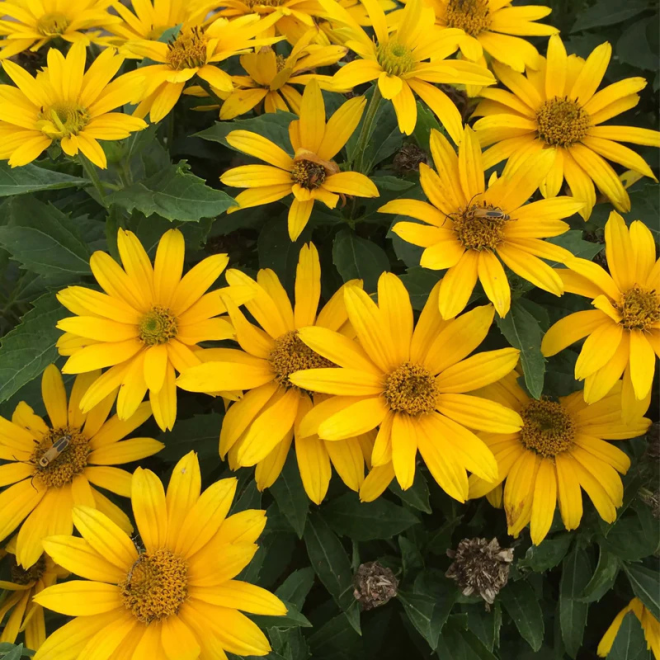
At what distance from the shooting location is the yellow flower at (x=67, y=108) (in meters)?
0.85

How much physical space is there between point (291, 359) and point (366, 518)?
1.01 ft

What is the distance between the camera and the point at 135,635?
0.74 metres

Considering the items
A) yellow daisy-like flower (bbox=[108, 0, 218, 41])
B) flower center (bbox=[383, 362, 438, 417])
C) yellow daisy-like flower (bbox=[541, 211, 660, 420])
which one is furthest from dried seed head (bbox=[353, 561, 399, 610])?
yellow daisy-like flower (bbox=[108, 0, 218, 41])

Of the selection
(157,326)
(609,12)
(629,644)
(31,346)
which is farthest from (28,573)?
(609,12)

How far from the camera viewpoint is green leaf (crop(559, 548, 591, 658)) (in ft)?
3.30

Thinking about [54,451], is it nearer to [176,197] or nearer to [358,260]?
[176,197]

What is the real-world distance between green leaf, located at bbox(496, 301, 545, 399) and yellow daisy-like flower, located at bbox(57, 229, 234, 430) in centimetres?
39

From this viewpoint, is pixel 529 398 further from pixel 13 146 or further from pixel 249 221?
pixel 13 146

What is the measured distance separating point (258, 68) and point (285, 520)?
29.7 inches

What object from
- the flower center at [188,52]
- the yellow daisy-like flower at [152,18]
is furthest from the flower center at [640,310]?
the yellow daisy-like flower at [152,18]

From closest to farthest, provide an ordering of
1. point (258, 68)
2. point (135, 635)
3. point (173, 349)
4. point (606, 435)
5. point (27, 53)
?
point (135, 635)
point (173, 349)
point (606, 435)
point (258, 68)
point (27, 53)

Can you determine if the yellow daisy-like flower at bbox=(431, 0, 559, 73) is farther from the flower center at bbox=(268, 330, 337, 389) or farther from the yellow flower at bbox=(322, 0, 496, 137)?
the flower center at bbox=(268, 330, 337, 389)

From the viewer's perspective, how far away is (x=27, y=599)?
968 millimetres

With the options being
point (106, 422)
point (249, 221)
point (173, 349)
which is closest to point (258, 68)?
point (249, 221)
